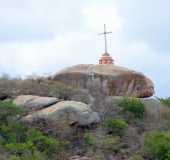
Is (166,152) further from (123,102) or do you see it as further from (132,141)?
(123,102)

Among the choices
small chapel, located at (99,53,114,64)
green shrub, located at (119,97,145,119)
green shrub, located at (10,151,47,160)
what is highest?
small chapel, located at (99,53,114,64)

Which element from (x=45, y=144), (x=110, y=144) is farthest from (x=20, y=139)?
(x=110, y=144)

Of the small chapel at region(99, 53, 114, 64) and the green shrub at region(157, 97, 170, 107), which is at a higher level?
the small chapel at region(99, 53, 114, 64)

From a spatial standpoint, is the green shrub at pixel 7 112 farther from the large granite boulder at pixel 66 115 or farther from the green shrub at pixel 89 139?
the green shrub at pixel 89 139

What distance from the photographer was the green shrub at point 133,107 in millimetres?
22891

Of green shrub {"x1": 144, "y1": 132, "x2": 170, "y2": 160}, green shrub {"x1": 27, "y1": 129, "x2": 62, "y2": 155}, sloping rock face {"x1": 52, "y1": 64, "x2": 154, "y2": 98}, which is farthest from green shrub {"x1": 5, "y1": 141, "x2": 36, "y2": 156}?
sloping rock face {"x1": 52, "y1": 64, "x2": 154, "y2": 98}

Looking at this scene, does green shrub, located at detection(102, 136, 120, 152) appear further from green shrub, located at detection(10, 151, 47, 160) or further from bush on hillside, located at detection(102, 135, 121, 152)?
green shrub, located at detection(10, 151, 47, 160)

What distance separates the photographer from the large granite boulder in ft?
69.1

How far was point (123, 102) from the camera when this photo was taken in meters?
23.1

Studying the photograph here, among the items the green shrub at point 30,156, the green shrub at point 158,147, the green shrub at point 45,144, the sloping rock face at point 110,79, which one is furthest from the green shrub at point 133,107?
the green shrub at point 30,156

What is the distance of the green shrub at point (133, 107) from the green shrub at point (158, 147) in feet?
8.39

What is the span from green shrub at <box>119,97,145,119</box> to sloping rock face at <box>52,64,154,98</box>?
2.17 metres

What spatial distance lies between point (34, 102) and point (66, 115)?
4.43 feet

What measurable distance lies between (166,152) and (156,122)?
3.27 metres
